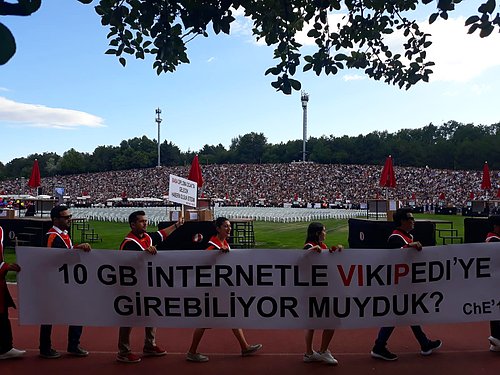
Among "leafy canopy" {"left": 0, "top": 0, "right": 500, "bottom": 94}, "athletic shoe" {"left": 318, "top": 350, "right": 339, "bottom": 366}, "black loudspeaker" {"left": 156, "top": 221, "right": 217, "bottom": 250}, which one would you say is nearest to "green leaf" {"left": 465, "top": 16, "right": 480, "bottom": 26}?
"leafy canopy" {"left": 0, "top": 0, "right": 500, "bottom": 94}

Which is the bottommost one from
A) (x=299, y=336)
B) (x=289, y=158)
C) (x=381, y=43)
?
(x=299, y=336)

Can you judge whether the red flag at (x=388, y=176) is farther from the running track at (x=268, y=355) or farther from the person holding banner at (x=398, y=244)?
the person holding banner at (x=398, y=244)

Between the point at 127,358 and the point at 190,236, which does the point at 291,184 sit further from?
the point at 127,358

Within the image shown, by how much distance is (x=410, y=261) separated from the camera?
555cm

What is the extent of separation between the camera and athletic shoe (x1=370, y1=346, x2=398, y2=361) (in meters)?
5.79

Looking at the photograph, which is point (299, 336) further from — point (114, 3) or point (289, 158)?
point (289, 158)

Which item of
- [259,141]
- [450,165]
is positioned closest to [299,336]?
[450,165]

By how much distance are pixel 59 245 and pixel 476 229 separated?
949 cm

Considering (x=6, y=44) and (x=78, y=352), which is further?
(x=78, y=352)

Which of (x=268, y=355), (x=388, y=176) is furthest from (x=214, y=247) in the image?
(x=388, y=176)

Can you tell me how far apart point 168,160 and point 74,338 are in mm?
107218

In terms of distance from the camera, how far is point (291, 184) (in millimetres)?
63781

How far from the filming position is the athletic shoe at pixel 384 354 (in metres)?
5.79

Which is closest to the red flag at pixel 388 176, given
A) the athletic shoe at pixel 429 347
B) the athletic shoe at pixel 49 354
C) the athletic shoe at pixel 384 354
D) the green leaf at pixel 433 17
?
the athletic shoe at pixel 429 347
